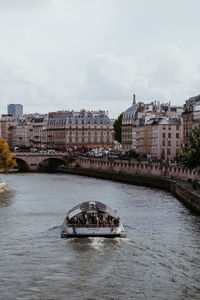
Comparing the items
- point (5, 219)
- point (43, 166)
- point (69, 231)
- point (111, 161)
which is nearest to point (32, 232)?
point (69, 231)

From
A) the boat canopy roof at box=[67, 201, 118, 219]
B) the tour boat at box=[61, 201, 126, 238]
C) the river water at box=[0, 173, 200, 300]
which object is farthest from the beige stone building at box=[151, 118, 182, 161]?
the tour boat at box=[61, 201, 126, 238]

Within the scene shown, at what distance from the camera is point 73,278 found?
35844 mm

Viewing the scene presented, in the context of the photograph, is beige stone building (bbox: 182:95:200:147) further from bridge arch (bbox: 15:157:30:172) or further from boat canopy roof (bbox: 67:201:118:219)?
boat canopy roof (bbox: 67:201:118:219)

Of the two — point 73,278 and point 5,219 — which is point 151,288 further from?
point 5,219

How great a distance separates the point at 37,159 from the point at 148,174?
38.9 m

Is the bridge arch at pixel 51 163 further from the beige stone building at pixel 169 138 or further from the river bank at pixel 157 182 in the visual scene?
the beige stone building at pixel 169 138

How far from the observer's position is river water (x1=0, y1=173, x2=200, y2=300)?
33.8 meters

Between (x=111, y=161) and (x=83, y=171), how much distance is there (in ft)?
23.8

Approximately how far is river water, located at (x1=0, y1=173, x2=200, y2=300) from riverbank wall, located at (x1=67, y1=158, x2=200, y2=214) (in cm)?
658

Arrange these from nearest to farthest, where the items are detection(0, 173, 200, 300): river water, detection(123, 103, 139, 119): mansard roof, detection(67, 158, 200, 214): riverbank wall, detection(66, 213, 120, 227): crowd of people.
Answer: detection(0, 173, 200, 300): river water → detection(66, 213, 120, 227): crowd of people → detection(67, 158, 200, 214): riverbank wall → detection(123, 103, 139, 119): mansard roof

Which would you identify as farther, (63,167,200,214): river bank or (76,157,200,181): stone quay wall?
(76,157,200,181): stone quay wall

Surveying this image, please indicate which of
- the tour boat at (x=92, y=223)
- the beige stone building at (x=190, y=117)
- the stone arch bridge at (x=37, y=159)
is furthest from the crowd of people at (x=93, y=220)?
the stone arch bridge at (x=37, y=159)

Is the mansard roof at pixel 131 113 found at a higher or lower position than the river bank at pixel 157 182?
higher

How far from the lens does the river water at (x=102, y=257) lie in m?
33.8
